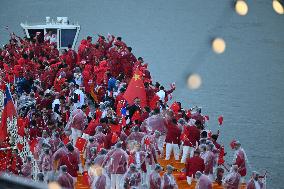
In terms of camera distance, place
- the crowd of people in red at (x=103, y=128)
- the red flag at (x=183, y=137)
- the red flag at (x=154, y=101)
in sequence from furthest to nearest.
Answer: the red flag at (x=154, y=101), the red flag at (x=183, y=137), the crowd of people in red at (x=103, y=128)

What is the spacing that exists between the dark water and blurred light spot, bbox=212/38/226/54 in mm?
1044

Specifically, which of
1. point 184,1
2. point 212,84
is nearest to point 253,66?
point 212,84

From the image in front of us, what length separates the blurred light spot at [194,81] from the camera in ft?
216

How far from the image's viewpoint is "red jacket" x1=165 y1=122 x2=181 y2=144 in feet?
62.0

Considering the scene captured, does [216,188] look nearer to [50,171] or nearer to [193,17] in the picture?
[50,171]

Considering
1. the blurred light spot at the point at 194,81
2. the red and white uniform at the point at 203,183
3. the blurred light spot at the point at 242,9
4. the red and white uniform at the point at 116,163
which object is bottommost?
the red and white uniform at the point at 203,183

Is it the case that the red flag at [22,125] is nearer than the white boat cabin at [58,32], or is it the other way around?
the red flag at [22,125]

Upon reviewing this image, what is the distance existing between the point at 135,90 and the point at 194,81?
48731mm

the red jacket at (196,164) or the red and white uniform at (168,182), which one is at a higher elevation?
the red jacket at (196,164)

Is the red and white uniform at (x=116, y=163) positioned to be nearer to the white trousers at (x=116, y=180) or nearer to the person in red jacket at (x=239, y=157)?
the white trousers at (x=116, y=180)

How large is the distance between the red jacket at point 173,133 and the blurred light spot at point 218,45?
6814 centimetres

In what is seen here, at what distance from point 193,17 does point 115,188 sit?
4294 inches

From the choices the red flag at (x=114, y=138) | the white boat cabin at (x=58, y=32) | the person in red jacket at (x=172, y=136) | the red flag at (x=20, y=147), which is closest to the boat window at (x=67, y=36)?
the white boat cabin at (x=58, y=32)

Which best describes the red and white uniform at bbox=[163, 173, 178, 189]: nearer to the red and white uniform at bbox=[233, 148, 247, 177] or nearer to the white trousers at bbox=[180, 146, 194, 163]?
the red and white uniform at bbox=[233, 148, 247, 177]
